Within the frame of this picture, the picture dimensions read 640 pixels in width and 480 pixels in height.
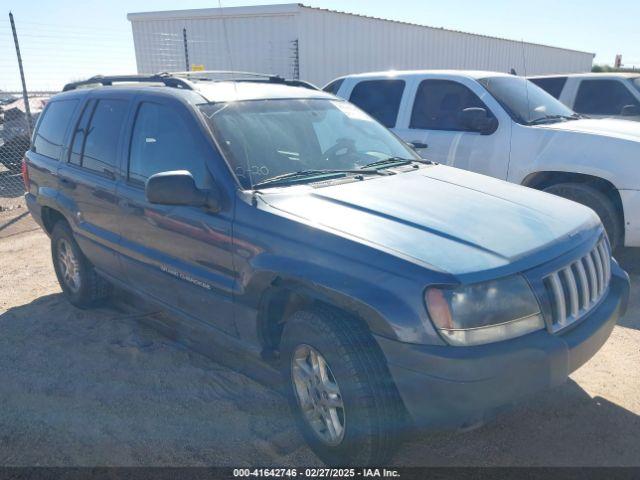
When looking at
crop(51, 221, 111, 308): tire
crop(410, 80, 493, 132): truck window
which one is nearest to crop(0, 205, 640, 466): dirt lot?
crop(51, 221, 111, 308): tire

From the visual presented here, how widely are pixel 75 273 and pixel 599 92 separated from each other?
7.57 meters

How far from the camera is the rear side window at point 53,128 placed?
188 inches

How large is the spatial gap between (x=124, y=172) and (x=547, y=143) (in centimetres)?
399

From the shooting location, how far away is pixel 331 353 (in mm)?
2498

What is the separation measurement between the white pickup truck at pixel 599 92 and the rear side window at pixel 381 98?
11.0ft

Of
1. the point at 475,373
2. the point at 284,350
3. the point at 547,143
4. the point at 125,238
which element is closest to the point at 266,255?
the point at 284,350

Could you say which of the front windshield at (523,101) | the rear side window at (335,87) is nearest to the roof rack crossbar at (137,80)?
the rear side window at (335,87)

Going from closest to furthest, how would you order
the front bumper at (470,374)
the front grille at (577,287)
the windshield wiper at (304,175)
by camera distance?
the front bumper at (470,374) → the front grille at (577,287) → the windshield wiper at (304,175)

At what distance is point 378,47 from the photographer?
15.8 m

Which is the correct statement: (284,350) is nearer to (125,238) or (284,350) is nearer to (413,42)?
(125,238)

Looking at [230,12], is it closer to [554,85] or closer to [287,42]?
[287,42]

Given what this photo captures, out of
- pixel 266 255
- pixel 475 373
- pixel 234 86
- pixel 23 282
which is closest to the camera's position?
pixel 475 373

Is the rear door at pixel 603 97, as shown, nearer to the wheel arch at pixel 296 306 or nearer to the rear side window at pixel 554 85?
the rear side window at pixel 554 85

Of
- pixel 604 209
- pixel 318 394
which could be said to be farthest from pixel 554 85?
pixel 318 394
